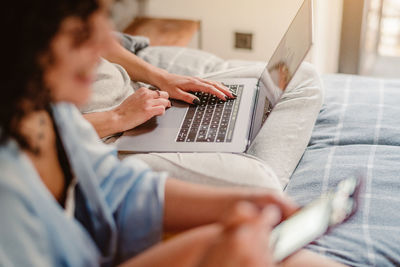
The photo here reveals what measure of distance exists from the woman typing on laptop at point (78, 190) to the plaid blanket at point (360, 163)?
0.48 ft

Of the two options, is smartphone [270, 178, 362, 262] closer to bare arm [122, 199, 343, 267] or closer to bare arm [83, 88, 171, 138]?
bare arm [122, 199, 343, 267]

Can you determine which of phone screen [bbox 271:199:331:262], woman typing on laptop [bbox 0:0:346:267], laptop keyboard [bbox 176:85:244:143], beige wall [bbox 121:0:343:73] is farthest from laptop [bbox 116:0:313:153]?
beige wall [bbox 121:0:343:73]

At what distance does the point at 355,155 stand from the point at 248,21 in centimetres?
133

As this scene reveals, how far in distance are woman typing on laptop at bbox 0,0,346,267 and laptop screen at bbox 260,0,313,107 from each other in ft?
1.41

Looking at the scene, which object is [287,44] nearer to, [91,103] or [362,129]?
[362,129]

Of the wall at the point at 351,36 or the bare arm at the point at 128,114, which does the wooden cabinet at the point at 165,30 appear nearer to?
the wall at the point at 351,36

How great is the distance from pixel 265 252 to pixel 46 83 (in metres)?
0.32

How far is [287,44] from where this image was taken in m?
1.37

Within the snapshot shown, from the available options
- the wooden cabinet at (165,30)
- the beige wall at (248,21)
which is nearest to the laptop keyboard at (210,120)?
the wooden cabinet at (165,30)

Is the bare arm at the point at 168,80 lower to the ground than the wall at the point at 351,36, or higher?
higher

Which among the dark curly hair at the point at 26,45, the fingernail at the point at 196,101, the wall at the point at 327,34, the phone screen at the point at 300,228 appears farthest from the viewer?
the wall at the point at 327,34

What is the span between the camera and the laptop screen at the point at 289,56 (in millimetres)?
1153

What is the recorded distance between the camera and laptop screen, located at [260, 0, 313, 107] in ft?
3.78

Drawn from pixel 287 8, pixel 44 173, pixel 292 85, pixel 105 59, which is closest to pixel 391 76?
pixel 287 8
